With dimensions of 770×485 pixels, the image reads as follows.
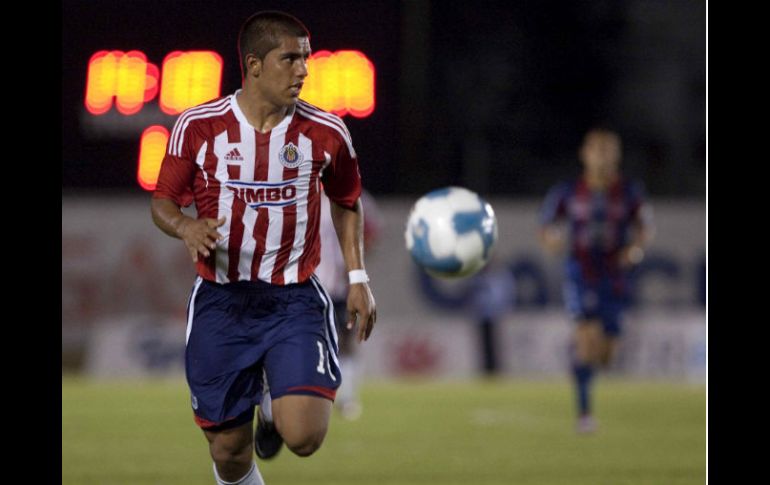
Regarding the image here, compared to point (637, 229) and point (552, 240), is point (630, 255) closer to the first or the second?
point (637, 229)

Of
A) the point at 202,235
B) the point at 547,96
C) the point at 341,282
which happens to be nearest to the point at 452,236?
the point at 202,235

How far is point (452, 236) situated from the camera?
6344 millimetres

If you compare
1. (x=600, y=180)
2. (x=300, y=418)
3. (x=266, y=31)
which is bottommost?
(x=300, y=418)

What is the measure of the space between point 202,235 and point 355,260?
91 centimetres

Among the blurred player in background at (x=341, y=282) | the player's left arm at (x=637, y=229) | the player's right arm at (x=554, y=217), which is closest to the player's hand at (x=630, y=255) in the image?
the player's left arm at (x=637, y=229)

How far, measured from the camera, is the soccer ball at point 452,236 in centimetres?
636

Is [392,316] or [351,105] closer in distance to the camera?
[351,105]

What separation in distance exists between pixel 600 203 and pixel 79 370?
31.5 ft

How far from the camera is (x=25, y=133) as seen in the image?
4.28 metres

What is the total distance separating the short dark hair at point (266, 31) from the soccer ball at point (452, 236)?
1388 millimetres

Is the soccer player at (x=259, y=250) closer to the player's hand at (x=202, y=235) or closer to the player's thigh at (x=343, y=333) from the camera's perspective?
the player's hand at (x=202, y=235)
